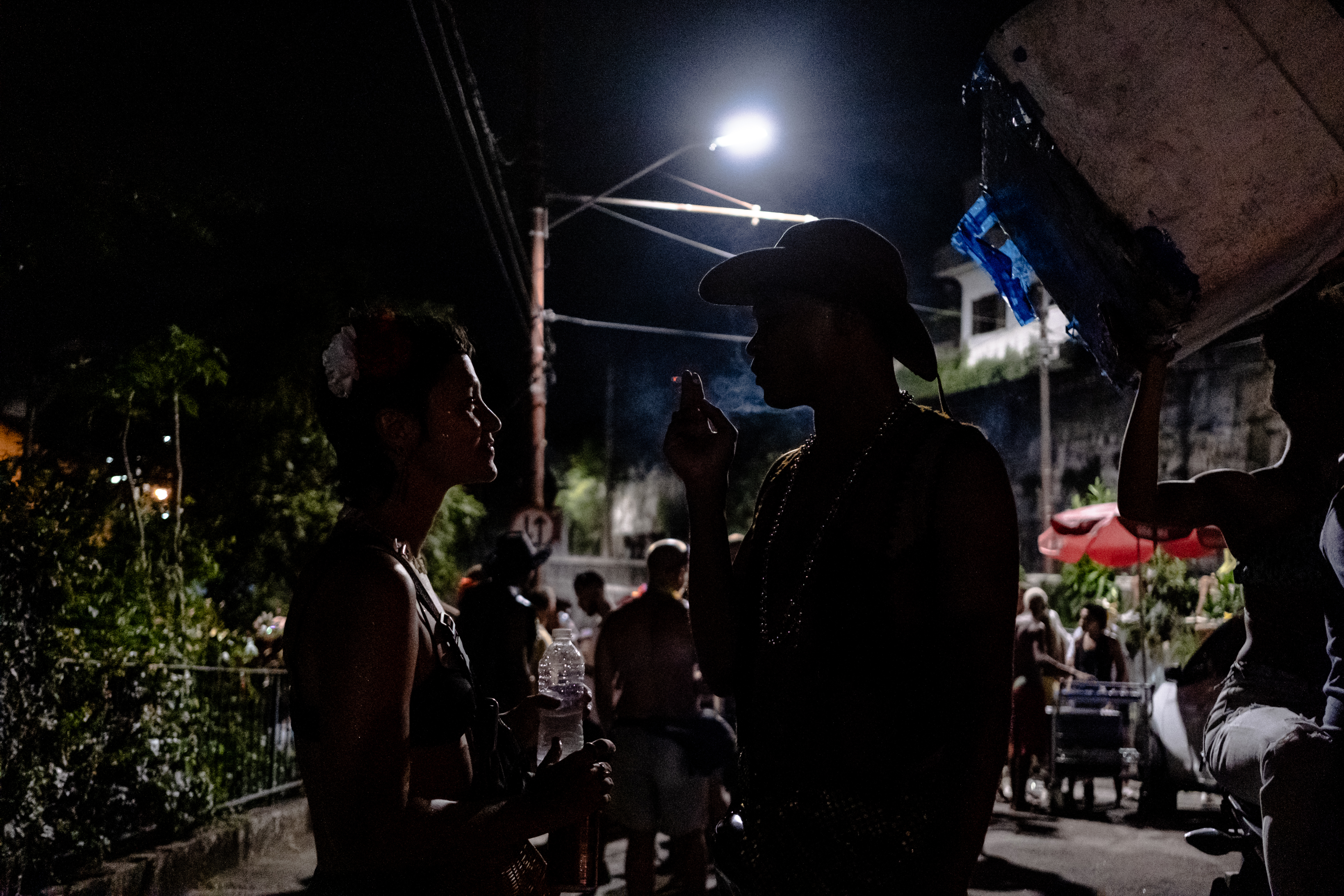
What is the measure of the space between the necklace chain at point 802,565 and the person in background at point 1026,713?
9784 mm

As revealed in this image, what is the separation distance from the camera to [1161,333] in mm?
2627

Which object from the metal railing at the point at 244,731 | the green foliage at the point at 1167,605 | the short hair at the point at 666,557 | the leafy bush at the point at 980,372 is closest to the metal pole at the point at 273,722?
the metal railing at the point at 244,731

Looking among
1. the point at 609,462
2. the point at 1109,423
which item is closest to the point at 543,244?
the point at 1109,423

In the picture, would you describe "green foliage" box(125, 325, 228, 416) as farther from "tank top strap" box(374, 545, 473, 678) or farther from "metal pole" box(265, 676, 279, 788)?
"tank top strap" box(374, 545, 473, 678)

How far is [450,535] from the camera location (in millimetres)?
23266

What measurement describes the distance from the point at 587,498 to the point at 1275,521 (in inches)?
2188

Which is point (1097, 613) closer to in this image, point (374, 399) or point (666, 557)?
point (666, 557)

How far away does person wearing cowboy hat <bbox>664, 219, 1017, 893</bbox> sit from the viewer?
2.00 meters

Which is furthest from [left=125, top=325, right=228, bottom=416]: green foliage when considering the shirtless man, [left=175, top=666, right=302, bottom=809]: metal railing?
the shirtless man

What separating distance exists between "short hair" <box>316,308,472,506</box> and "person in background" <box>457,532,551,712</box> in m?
4.48

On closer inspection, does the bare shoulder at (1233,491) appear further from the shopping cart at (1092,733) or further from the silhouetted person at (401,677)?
the shopping cart at (1092,733)

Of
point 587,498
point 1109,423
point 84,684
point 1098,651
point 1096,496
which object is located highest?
point 1109,423

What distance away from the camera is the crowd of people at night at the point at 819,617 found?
2.00 metres

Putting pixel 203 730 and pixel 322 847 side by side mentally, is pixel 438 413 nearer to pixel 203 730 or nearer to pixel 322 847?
pixel 322 847
